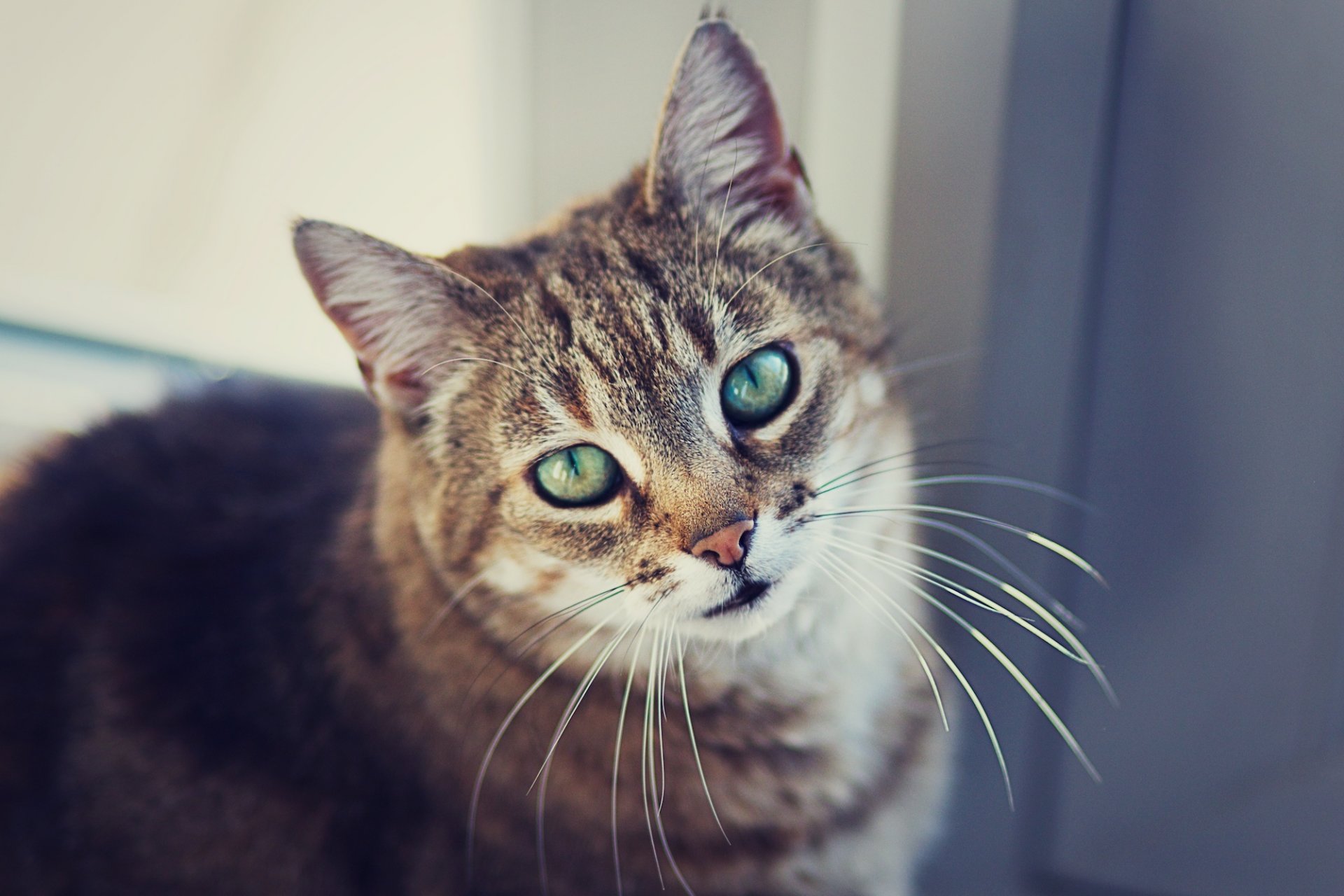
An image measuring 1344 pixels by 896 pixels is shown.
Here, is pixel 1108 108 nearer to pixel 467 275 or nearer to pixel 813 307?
pixel 813 307

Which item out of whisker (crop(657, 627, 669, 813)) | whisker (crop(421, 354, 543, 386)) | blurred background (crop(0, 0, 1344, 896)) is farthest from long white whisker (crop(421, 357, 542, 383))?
whisker (crop(657, 627, 669, 813))

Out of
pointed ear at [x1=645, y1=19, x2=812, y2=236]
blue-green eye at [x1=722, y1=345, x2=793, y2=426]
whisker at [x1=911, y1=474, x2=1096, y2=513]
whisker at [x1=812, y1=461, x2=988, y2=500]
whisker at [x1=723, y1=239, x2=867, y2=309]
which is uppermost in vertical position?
pointed ear at [x1=645, y1=19, x2=812, y2=236]

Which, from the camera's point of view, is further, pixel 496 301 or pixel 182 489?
pixel 182 489

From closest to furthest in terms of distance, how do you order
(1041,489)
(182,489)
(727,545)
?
(727,545) → (1041,489) → (182,489)

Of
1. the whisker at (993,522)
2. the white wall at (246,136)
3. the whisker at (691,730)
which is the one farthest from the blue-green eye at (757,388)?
the white wall at (246,136)

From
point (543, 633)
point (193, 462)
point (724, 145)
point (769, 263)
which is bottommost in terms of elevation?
Answer: point (543, 633)

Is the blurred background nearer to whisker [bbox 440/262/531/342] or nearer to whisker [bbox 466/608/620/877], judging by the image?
whisker [bbox 440/262/531/342]

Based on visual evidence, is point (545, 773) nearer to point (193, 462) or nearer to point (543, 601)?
point (543, 601)

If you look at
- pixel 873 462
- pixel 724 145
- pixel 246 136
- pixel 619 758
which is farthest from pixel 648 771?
pixel 246 136
